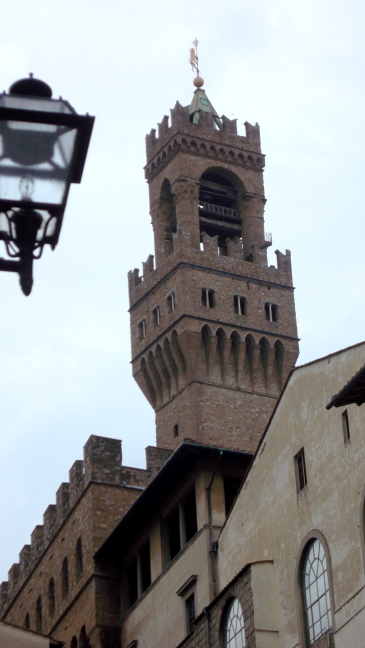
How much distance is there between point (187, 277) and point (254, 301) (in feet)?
10.0

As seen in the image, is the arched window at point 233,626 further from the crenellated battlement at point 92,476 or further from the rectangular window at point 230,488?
the crenellated battlement at point 92,476

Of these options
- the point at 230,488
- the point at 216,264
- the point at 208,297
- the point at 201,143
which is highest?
the point at 201,143

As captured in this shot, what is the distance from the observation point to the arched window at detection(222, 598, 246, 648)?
22.2m

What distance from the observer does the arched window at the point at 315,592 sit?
790 inches

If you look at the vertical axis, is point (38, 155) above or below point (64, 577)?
below

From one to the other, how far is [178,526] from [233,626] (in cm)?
657

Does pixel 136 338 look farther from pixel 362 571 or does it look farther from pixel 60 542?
pixel 362 571

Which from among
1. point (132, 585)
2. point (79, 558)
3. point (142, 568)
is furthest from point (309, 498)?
point (79, 558)

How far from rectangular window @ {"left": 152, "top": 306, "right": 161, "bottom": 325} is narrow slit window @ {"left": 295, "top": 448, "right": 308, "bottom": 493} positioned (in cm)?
2779

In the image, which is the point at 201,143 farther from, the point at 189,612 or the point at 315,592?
the point at 315,592

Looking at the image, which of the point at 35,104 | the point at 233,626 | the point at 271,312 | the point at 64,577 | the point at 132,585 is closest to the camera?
the point at 35,104

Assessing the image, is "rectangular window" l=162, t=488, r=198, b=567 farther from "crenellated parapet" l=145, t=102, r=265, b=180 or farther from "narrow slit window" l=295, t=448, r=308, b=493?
"crenellated parapet" l=145, t=102, r=265, b=180

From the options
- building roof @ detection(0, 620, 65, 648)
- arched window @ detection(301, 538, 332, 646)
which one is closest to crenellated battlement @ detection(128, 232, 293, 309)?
building roof @ detection(0, 620, 65, 648)

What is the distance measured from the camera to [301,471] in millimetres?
22078
